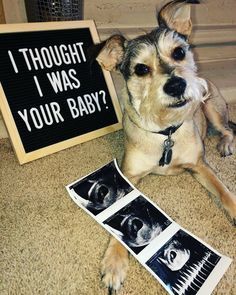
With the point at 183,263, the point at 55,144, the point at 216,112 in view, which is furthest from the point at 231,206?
the point at 55,144

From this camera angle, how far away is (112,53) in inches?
64.1

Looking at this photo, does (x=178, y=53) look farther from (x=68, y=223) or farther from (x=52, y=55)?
(x=68, y=223)

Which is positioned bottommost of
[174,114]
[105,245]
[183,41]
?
[105,245]

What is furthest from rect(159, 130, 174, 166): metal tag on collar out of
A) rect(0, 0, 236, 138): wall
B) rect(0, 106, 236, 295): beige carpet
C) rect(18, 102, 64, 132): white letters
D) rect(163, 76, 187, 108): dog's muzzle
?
rect(0, 0, 236, 138): wall

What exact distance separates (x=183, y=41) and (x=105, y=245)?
105 centimetres

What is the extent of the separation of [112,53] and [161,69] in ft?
1.00

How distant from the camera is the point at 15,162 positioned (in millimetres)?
1882

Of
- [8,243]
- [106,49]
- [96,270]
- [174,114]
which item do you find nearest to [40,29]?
[106,49]

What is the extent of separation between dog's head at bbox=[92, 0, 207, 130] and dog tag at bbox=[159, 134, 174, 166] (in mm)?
99

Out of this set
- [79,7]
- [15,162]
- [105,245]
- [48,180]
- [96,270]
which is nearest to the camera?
[96,270]

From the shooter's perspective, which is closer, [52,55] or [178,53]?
[178,53]

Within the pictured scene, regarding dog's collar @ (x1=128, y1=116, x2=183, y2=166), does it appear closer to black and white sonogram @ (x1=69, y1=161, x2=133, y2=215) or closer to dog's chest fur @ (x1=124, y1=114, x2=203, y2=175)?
dog's chest fur @ (x1=124, y1=114, x2=203, y2=175)

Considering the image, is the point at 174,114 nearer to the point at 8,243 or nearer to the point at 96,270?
the point at 96,270

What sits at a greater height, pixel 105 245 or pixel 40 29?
pixel 40 29
